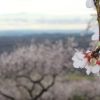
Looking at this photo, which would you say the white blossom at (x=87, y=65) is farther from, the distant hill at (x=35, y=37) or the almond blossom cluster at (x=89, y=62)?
the distant hill at (x=35, y=37)

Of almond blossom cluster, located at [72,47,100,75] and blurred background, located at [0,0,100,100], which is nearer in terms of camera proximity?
almond blossom cluster, located at [72,47,100,75]

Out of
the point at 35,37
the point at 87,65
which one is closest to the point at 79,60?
the point at 87,65

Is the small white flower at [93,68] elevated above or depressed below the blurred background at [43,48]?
above

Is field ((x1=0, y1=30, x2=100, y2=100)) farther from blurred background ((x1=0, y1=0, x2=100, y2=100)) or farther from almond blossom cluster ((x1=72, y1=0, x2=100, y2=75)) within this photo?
almond blossom cluster ((x1=72, y1=0, x2=100, y2=75))

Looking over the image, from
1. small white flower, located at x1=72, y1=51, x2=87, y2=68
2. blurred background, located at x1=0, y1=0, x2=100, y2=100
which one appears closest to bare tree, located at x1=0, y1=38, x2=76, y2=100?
blurred background, located at x1=0, y1=0, x2=100, y2=100

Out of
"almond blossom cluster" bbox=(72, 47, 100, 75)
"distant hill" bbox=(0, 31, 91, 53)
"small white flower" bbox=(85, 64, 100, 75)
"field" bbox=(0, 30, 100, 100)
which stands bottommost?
"field" bbox=(0, 30, 100, 100)

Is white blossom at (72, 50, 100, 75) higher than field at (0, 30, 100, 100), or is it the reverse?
white blossom at (72, 50, 100, 75)

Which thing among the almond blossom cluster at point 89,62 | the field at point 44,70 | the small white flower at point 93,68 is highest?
the almond blossom cluster at point 89,62

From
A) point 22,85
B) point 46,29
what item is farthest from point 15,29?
point 22,85

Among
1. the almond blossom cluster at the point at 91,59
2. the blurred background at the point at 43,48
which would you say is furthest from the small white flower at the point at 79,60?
the blurred background at the point at 43,48
